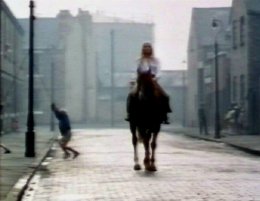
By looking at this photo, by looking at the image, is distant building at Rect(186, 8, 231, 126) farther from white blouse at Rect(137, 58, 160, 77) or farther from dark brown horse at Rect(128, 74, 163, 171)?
white blouse at Rect(137, 58, 160, 77)

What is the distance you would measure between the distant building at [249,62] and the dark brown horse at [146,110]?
31996mm

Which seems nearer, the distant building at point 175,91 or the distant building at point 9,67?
the distant building at point 9,67

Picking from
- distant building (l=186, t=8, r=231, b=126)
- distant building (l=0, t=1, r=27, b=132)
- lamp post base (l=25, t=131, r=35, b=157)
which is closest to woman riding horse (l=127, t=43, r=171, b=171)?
lamp post base (l=25, t=131, r=35, b=157)

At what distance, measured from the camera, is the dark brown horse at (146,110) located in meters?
17.3

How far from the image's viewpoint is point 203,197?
41.3 ft

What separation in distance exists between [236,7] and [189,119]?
24.9 meters

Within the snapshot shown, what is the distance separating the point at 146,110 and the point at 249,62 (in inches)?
1311

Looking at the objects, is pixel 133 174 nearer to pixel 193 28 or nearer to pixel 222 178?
pixel 222 178

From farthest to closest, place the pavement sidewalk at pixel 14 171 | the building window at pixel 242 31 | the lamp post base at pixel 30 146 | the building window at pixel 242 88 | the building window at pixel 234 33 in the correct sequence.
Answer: the building window at pixel 234 33, the building window at pixel 242 31, the building window at pixel 242 88, the lamp post base at pixel 30 146, the pavement sidewalk at pixel 14 171

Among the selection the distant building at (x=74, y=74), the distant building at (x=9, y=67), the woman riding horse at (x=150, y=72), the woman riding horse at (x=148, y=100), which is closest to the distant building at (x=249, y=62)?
the distant building at (x=9, y=67)

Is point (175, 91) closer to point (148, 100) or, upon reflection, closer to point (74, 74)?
point (74, 74)

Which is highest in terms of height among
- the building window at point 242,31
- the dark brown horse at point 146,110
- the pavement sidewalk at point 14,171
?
the building window at point 242,31

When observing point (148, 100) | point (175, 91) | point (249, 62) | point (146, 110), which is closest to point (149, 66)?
point (148, 100)

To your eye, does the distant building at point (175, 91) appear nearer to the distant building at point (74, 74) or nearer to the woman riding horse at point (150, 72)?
the distant building at point (74, 74)
